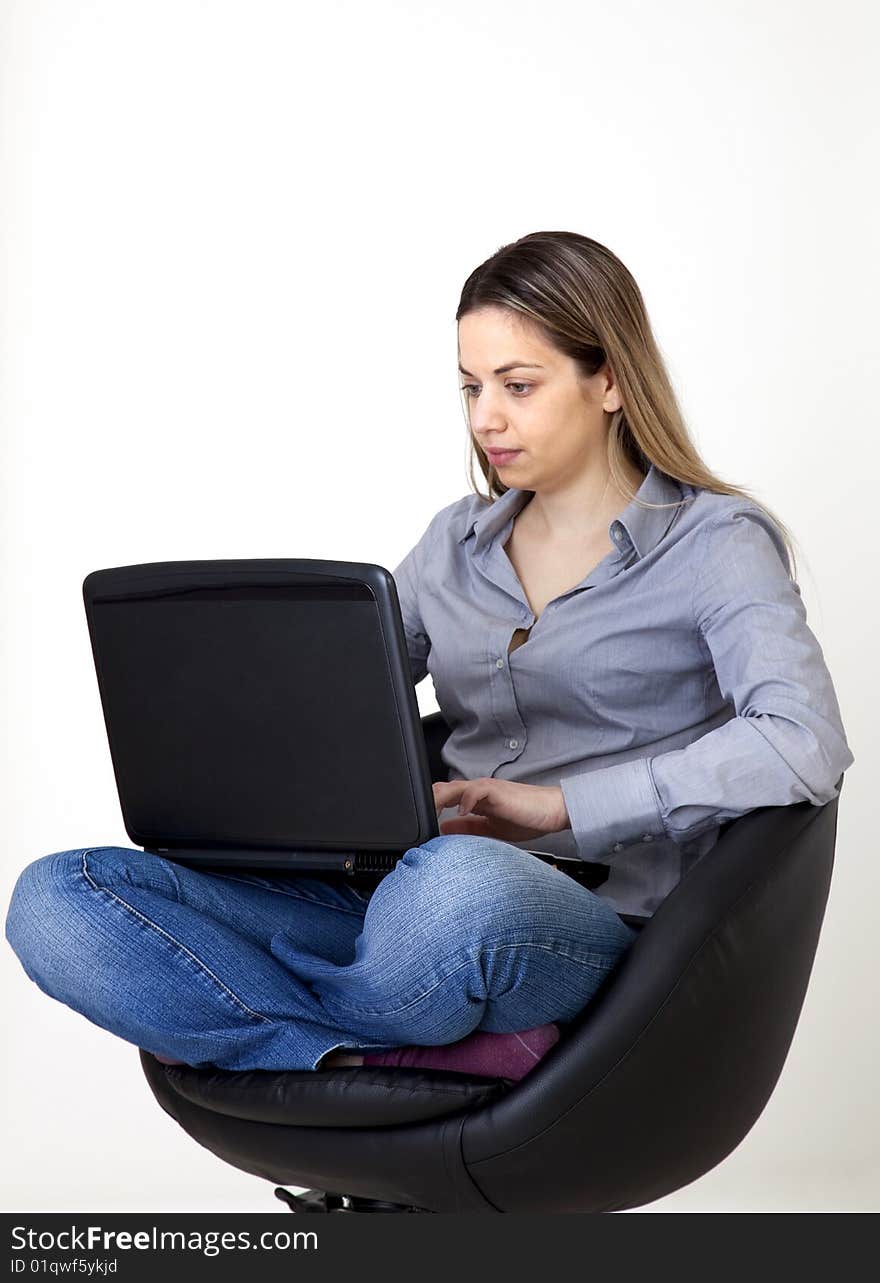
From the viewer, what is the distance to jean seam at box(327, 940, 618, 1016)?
1.43 meters

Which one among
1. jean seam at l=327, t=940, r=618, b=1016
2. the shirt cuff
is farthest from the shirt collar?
jean seam at l=327, t=940, r=618, b=1016

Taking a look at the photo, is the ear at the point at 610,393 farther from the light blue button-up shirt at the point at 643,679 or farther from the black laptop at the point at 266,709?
the black laptop at the point at 266,709

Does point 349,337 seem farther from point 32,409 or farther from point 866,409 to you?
point 866,409

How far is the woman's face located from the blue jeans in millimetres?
603

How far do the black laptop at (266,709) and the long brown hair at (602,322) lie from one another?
1.84 feet

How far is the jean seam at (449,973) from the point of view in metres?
1.43

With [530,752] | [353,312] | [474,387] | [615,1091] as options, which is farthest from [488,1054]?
[353,312]

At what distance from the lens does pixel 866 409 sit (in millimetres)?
2844

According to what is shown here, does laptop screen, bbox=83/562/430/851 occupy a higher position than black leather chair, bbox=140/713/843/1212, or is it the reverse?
laptop screen, bbox=83/562/430/851

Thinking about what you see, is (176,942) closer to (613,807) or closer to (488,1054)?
(488,1054)

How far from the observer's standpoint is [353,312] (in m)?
3.01

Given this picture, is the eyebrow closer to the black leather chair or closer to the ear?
the ear

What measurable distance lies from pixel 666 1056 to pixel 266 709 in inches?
20.1

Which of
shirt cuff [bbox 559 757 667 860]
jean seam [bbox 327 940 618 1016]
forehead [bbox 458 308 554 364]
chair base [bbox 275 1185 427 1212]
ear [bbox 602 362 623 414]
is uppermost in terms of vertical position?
forehead [bbox 458 308 554 364]
